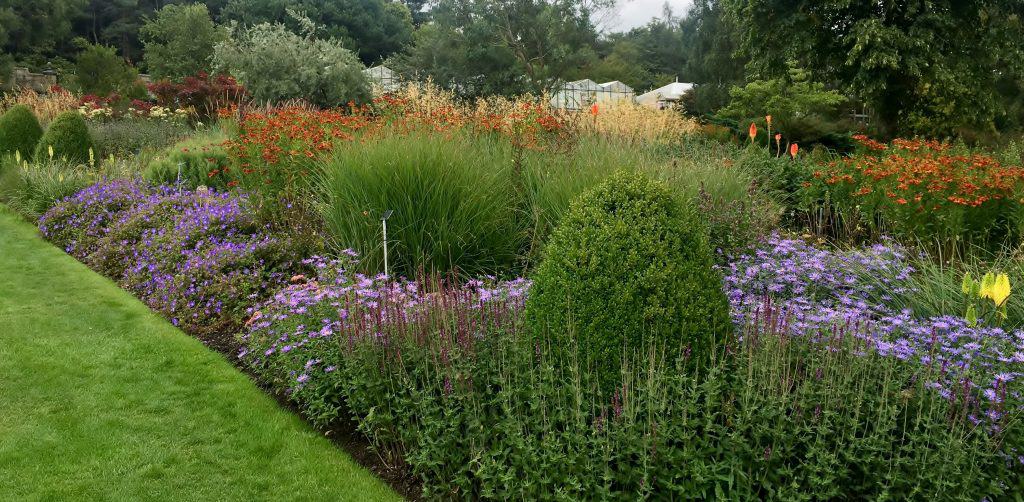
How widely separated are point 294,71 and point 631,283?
1645cm

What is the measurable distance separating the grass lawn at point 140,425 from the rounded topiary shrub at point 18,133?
27.0 feet

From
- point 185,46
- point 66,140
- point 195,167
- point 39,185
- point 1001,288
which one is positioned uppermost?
point 185,46

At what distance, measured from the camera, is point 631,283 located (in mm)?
2691

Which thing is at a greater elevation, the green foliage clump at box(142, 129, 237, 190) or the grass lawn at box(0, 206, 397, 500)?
the green foliage clump at box(142, 129, 237, 190)

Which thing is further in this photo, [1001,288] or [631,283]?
[1001,288]

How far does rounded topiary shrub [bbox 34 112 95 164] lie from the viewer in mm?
10789

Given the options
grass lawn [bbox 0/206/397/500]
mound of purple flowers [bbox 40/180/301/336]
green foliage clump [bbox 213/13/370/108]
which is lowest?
grass lawn [bbox 0/206/397/500]

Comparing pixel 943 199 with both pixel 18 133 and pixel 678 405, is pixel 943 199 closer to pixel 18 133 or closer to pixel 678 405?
pixel 678 405

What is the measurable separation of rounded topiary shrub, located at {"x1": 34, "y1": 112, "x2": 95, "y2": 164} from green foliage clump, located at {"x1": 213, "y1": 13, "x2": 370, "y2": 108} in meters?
6.12

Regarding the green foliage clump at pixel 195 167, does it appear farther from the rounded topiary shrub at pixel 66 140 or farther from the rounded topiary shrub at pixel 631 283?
the rounded topiary shrub at pixel 631 283

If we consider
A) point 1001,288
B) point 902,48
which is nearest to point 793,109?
point 902,48

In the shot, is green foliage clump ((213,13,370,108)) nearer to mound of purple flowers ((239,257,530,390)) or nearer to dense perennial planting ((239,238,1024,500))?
mound of purple flowers ((239,257,530,390))

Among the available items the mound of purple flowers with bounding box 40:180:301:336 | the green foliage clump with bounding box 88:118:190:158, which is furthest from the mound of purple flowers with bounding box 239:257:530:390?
the green foliage clump with bounding box 88:118:190:158

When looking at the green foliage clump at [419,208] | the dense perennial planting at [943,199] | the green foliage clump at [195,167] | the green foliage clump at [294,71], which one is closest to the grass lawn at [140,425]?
the green foliage clump at [419,208]
